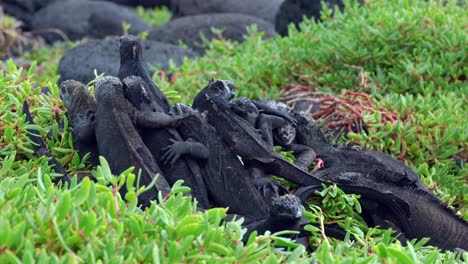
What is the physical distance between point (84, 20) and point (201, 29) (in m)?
3.45

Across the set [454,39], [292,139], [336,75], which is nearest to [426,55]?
[454,39]

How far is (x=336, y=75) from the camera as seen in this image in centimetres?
588

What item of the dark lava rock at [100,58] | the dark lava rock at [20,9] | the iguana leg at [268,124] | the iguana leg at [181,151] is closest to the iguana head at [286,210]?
the iguana leg at [181,151]

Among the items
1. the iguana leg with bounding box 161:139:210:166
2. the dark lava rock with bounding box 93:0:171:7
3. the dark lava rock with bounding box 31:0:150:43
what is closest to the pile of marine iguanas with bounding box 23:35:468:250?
the iguana leg with bounding box 161:139:210:166

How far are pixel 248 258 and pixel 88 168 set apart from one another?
4.12ft

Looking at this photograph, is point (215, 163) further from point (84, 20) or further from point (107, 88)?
point (84, 20)

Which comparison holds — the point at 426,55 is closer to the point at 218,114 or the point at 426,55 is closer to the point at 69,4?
the point at 218,114

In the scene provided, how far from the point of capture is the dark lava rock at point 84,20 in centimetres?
1181

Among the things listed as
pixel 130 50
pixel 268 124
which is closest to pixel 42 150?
pixel 130 50

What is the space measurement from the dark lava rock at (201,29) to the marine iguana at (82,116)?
528cm

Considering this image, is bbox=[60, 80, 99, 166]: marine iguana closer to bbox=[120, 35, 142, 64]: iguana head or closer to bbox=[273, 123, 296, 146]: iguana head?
bbox=[120, 35, 142, 64]: iguana head

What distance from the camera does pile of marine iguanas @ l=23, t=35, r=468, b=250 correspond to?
10.8 feet

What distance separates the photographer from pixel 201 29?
9.22 metres

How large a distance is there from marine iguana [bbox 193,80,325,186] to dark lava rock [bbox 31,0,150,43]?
794cm
